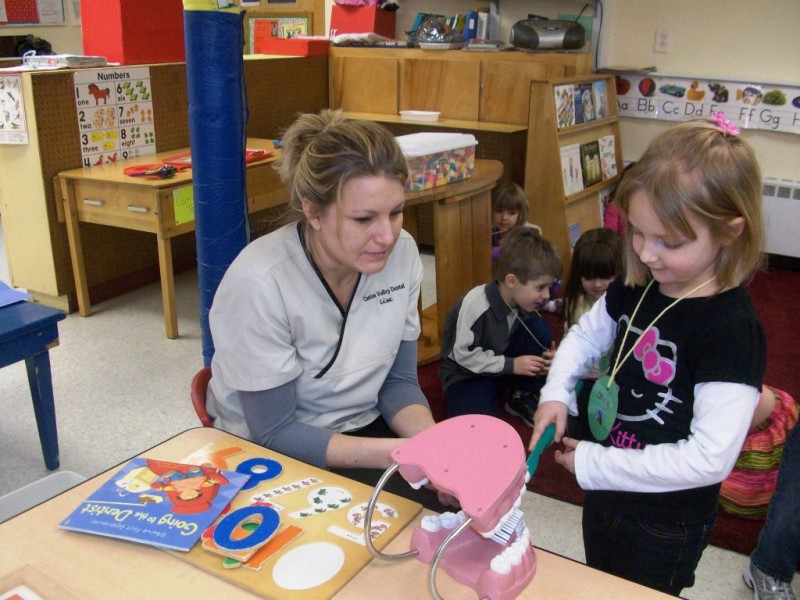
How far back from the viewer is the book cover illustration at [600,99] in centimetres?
423

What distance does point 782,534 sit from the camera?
1.63m

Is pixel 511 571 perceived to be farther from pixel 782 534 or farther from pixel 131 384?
pixel 131 384

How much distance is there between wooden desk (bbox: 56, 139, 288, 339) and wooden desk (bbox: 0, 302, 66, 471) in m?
0.97

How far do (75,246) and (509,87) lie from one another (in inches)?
97.8

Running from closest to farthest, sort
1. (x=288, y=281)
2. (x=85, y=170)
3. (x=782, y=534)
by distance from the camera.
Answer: (x=288, y=281) < (x=782, y=534) < (x=85, y=170)

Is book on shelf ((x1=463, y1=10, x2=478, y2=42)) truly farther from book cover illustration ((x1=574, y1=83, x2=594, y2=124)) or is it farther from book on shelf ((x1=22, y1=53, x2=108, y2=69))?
book on shelf ((x1=22, y1=53, x2=108, y2=69))

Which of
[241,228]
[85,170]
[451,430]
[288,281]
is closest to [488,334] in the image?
[241,228]

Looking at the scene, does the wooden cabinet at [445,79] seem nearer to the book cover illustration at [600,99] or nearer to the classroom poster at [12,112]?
the book cover illustration at [600,99]

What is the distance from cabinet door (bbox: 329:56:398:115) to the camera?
461 cm

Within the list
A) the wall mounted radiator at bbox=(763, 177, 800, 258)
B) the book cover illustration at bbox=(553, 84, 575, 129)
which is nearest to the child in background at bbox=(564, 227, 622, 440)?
the book cover illustration at bbox=(553, 84, 575, 129)

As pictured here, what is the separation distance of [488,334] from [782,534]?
1107 mm

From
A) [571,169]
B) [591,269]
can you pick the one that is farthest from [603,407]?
[571,169]

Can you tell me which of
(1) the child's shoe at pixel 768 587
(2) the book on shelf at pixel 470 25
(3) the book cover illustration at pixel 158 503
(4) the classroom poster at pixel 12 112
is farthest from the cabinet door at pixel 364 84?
(3) the book cover illustration at pixel 158 503

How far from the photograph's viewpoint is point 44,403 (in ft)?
7.27
